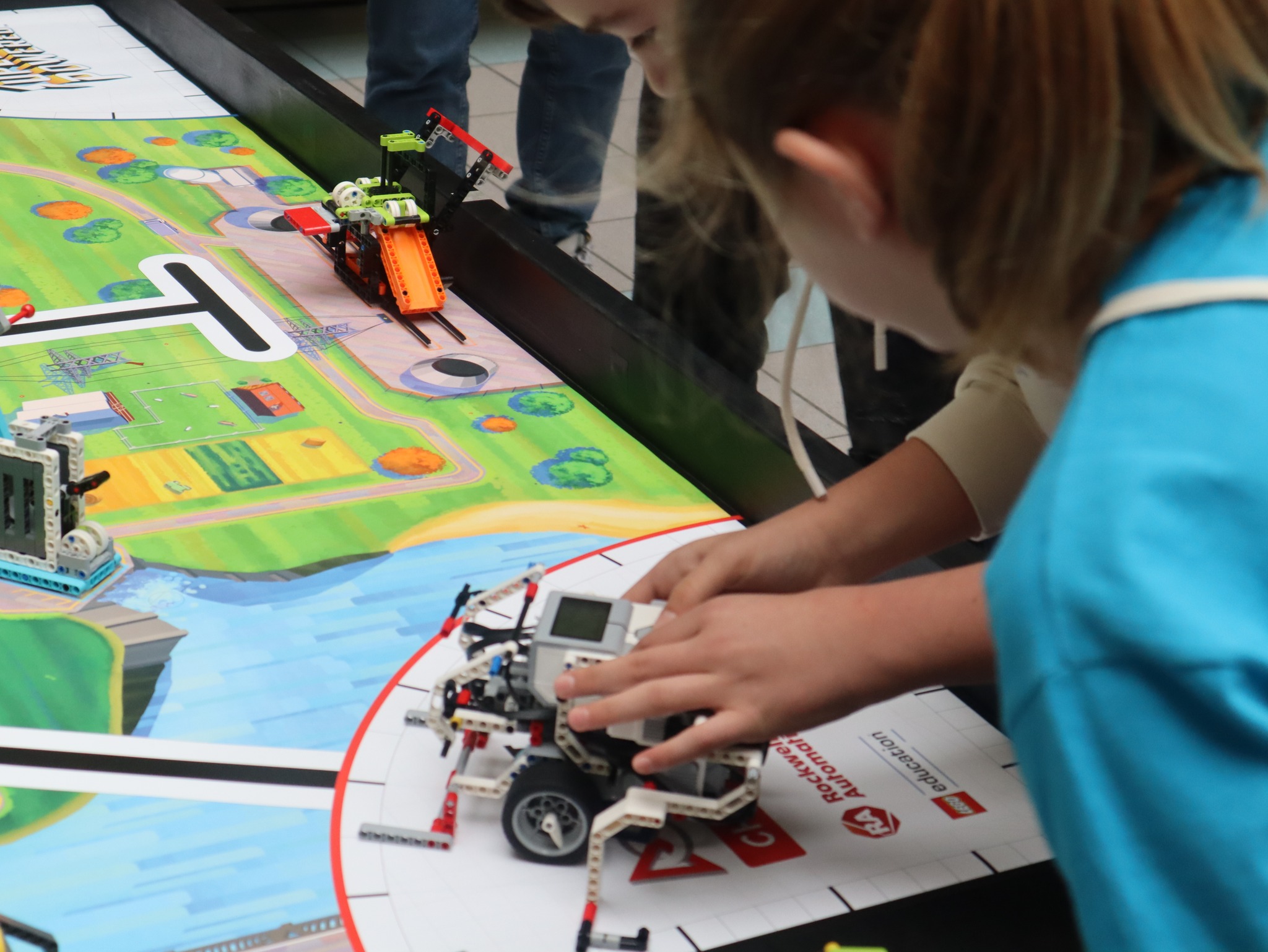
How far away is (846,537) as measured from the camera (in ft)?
2.71

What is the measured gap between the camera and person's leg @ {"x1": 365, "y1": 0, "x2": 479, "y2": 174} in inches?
81.9

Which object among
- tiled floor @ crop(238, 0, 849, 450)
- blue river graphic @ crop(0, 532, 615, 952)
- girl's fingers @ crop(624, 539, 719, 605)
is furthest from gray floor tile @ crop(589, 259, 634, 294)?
girl's fingers @ crop(624, 539, 719, 605)

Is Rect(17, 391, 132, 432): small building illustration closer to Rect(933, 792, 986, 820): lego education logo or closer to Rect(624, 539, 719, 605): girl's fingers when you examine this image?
Rect(624, 539, 719, 605): girl's fingers

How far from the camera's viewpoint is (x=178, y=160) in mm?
1674

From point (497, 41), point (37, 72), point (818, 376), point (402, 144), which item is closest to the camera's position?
point (402, 144)

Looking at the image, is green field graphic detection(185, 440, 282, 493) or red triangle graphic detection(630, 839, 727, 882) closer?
red triangle graphic detection(630, 839, 727, 882)

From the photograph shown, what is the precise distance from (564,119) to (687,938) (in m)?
1.80

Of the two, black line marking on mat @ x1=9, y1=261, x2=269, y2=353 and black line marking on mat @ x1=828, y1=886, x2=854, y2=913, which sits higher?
black line marking on mat @ x1=828, y1=886, x2=854, y2=913

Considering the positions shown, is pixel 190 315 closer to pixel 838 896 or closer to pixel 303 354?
pixel 303 354

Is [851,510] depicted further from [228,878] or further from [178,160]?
[178,160]

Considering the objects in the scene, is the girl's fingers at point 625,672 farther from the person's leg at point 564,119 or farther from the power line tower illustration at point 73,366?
the person's leg at point 564,119

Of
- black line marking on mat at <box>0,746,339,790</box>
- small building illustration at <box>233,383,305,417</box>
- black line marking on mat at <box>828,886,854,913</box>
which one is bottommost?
small building illustration at <box>233,383,305,417</box>

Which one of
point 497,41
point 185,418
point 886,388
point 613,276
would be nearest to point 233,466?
point 185,418

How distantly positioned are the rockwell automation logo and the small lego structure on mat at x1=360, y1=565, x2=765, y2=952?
4.74 feet
